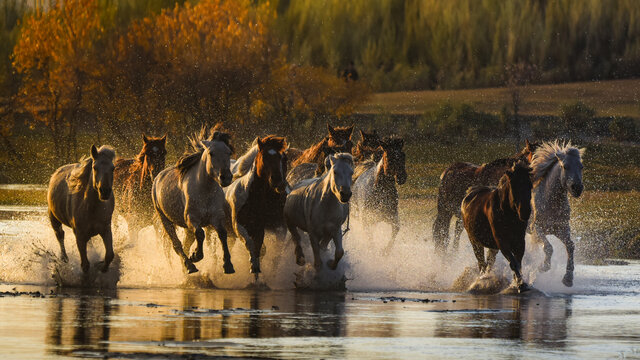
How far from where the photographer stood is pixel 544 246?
20844 mm

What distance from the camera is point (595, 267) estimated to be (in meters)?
24.7

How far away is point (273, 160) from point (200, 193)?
41.4 inches

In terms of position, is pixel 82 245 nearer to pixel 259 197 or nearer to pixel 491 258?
pixel 259 197

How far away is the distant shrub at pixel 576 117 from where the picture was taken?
70.7m

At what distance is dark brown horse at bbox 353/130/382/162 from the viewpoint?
25658 mm

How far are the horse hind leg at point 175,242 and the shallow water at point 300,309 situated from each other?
0.34 metres

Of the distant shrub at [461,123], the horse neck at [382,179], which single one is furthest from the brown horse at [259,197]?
the distant shrub at [461,123]

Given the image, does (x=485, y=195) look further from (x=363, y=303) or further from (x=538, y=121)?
(x=538, y=121)

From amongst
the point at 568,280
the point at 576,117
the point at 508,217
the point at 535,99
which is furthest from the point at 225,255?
the point at 535,99

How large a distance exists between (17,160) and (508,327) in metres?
48.8

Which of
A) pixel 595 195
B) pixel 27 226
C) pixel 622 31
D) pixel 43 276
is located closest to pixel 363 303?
pixel 43 276

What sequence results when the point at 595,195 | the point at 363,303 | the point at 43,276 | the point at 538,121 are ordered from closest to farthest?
the point at 363,303, the point at 43,276, the point at 595,195, the point at 538,121

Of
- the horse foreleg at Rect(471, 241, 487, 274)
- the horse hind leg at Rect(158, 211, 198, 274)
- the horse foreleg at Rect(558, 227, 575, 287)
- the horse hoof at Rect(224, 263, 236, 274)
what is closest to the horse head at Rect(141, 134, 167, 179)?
the horse hind leg at Rect(158, 211, 198, 274)

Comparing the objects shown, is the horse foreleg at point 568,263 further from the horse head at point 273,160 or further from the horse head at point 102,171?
the horse head at point 102,171
